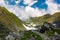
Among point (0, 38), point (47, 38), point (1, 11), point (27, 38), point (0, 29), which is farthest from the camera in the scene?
point (1, 11)

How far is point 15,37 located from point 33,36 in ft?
20.3

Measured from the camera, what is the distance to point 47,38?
88.3 meters

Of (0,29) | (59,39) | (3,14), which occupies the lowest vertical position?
(59,39)

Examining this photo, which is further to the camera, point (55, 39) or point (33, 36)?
point (55, 39)

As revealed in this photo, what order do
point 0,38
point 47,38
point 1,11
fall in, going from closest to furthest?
1. point 0,38
2. point 47,38
3. point 1,11

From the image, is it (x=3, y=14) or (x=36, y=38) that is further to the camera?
(x=3, y=14)

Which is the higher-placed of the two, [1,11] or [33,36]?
[1,11]

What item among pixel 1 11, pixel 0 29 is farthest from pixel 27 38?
pixel 1 11

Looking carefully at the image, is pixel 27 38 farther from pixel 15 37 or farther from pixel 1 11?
pixel 1 11

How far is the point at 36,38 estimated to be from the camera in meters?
77.1

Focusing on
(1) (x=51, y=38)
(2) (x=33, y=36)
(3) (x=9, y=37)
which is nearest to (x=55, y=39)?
(1) (x=51, y=38)

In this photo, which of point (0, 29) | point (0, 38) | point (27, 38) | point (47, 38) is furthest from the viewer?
point (0, 29)

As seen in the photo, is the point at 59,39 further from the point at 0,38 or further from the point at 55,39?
the point at 0,38

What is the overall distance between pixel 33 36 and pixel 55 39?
14.2m
